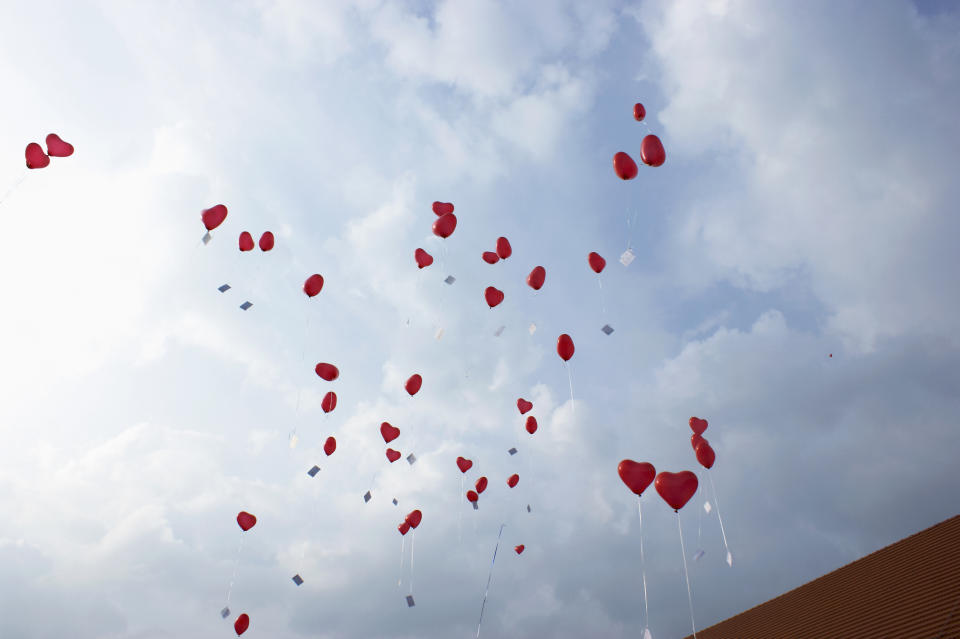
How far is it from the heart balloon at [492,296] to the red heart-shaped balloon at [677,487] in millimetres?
5056

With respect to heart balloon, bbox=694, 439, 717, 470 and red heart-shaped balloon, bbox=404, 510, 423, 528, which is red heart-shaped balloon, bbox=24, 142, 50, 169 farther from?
heart balloon, bbox=694, 439, 717, 470

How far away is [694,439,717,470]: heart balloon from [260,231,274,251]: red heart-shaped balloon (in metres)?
9.21

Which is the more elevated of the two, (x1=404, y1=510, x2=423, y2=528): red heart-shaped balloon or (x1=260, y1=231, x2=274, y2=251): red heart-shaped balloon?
(x1=260, y1=231, x2=274, y2=251): red heart-shaped balloon

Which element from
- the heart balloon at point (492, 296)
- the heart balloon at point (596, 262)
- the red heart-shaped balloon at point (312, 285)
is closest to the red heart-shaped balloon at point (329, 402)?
the red heart-shaped balloon at point (312, 285)

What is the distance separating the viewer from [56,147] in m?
A: 9.88

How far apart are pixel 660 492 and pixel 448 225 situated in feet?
21.0

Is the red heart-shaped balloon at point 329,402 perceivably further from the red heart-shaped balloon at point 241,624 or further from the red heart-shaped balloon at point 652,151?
the red heart-shaped balloon at point 652,151

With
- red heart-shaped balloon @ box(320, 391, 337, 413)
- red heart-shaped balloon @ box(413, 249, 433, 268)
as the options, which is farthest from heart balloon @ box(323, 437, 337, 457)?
red heart-shaped balloon @ box(413, 249, 433, 268)

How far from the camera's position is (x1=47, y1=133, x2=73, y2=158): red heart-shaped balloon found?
985 cm

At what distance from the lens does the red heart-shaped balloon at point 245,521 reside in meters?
13.1

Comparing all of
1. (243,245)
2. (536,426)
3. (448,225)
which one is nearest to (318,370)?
(243,245)

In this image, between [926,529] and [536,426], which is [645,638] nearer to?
[536,426]

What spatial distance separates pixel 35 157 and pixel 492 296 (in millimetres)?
8487

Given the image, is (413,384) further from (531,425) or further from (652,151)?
(652,151)
